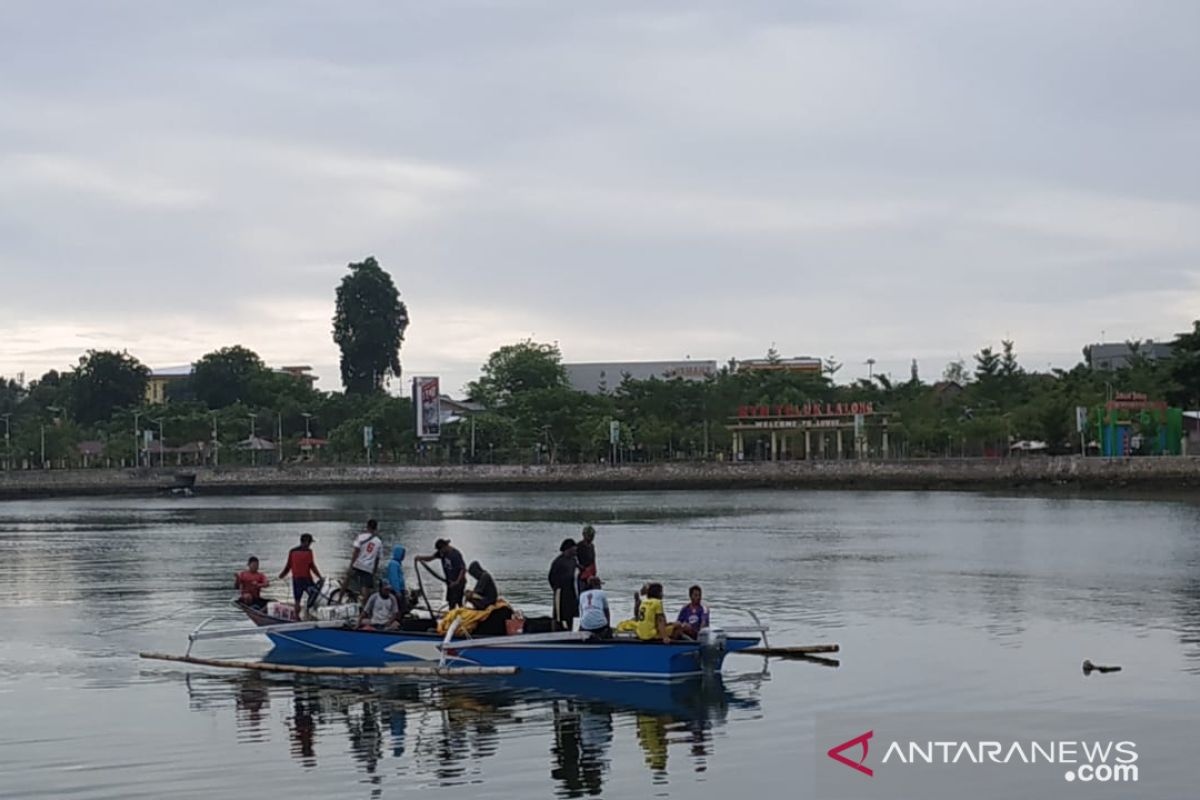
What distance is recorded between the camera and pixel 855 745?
18.0 m

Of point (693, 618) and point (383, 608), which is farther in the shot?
point (383, 608)

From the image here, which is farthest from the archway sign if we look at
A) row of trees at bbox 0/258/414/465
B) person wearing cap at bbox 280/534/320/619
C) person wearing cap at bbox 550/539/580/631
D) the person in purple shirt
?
the person in purple shirt

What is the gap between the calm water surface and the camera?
17.2 metres

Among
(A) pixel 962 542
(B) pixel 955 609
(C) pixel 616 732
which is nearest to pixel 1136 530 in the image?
(A) pixel 962 542

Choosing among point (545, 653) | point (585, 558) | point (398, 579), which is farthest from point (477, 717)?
point (398, 579)

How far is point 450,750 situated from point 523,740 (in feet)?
3.19

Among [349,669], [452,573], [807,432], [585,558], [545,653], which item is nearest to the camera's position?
[545,653]

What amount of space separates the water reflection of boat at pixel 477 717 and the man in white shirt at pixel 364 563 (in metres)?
2.37

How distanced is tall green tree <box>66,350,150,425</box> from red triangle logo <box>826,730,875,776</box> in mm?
154913

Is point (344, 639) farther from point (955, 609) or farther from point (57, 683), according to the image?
point (955, 609)

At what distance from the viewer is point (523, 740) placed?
60.9ft

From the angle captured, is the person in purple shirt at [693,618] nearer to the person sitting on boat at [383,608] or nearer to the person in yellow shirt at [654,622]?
the person in yellow shirt at [654,622]

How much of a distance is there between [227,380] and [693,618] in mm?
148686

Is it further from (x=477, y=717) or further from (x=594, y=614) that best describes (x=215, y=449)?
(x=477, y=717)
